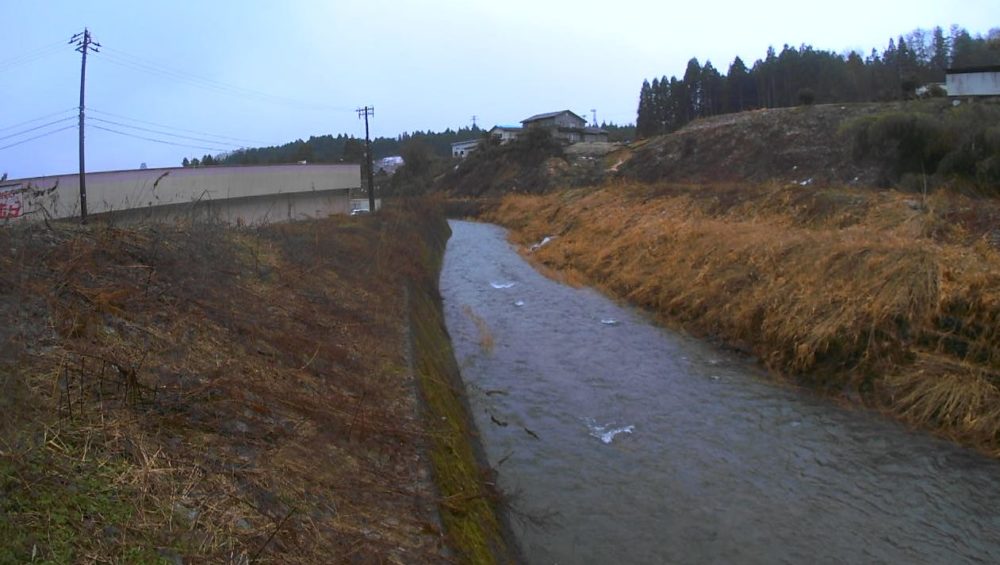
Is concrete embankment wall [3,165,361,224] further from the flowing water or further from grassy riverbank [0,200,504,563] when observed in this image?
the flowing water

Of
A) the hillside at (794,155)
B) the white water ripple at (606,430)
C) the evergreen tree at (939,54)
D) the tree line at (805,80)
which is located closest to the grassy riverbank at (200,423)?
the white water ripple at (606,430)

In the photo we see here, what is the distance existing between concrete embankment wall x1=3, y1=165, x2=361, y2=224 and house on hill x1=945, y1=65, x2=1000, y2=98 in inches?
1622

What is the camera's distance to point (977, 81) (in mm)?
44844

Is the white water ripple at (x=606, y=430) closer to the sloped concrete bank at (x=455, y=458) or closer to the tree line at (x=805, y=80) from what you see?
the sloped concrete bank at (x=455, y=458)

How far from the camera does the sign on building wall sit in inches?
630

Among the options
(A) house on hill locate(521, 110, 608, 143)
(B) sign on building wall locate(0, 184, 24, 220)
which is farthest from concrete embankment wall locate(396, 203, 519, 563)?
(A) house on hill locate(521, 110, 608, 143)

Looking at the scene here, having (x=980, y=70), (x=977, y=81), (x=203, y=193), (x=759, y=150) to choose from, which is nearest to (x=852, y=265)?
(x=203, y=193)

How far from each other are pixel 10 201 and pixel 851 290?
2158cm

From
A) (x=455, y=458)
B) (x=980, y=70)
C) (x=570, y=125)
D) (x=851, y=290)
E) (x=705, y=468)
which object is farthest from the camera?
(x=570, y=125)

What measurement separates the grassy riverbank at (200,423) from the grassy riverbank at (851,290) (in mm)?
7786

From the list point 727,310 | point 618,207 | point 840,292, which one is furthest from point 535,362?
point 618,207

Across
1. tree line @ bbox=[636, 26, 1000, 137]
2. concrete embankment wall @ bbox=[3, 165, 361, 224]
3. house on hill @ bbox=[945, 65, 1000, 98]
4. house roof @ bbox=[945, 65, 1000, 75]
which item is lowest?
concrete embankment wall @ bbox=[3, 165, 361, 224]

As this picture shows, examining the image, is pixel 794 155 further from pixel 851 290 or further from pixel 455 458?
pixel 455 458

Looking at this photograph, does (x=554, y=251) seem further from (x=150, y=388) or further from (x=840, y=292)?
(x=150, y=388)
